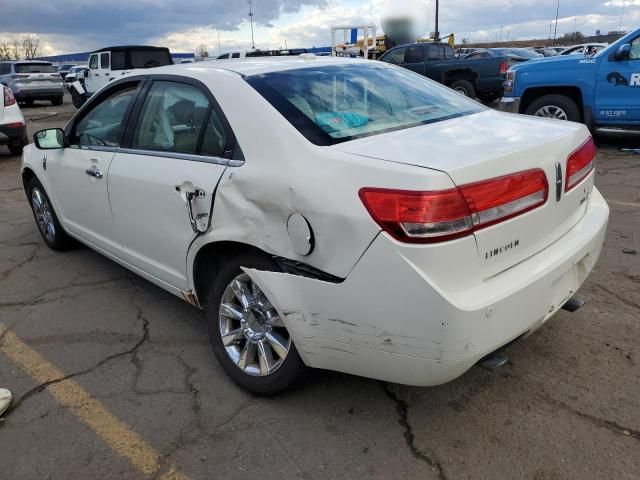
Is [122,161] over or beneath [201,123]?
beneath

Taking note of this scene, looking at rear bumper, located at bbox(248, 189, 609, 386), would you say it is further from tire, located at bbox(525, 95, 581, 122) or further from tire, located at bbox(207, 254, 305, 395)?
tire, located at bbox(525, 95, 581, 122)

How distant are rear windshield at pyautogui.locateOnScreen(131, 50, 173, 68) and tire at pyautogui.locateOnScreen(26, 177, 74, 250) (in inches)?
502

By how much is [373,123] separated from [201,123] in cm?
92

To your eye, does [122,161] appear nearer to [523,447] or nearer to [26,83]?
[523,447]

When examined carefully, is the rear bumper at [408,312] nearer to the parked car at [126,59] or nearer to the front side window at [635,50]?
the front side window at [635,50]

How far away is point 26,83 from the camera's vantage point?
21.1m

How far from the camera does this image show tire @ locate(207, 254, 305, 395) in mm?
2594

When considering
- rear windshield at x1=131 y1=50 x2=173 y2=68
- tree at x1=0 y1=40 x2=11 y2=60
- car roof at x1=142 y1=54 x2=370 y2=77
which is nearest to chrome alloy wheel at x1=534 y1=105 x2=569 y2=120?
car roof at x1=142 y1=54 x2=370 y2=77

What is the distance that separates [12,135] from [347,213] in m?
9.76

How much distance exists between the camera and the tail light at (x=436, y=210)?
2014 mm

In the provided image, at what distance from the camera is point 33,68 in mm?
21688

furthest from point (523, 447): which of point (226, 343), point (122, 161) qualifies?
point (122, 161)

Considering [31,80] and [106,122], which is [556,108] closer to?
[106,122]

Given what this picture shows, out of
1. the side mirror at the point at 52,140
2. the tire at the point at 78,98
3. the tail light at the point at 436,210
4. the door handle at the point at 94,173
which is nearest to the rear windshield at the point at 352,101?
the tail light at the point at 436,210
